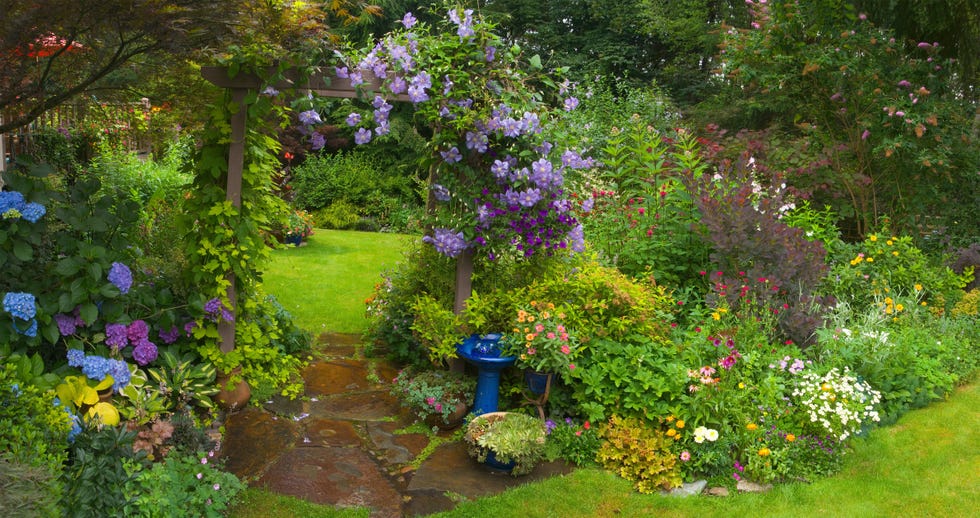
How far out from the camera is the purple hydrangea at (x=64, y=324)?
329 cm

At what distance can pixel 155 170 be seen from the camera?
7.55 metres

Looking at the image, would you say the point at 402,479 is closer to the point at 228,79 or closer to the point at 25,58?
the point at 228,79

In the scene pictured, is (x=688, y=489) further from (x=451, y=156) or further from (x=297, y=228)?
(x=297, y=228)

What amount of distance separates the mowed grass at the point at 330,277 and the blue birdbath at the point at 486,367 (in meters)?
1.42

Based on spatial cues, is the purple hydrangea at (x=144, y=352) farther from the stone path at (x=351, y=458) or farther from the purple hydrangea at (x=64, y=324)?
the stone path at (x=351, y=458)

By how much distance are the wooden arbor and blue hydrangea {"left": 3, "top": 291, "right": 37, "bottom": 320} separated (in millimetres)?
1053

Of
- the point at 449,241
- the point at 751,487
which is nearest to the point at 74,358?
the point at 449,241

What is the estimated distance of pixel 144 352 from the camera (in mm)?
3520

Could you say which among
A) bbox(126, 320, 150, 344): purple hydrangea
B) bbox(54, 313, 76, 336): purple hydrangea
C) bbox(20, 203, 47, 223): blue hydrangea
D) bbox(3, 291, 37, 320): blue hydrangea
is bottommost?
bbox(126, 320, 150, 344): purple hydrangea

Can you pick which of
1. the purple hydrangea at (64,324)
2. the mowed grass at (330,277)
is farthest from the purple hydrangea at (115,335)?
the mowed grass at (330,277)

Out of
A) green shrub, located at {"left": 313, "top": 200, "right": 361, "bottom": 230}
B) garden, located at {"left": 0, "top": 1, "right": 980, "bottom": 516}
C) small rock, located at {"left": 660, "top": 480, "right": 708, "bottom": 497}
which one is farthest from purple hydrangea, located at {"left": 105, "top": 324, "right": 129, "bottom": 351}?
green shrub, located at {"left": 313, "top": 200, "right": 361, "bottom": 230}

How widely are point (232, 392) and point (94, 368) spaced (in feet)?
2.91

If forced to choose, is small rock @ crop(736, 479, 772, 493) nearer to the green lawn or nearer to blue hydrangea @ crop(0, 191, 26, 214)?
the green lawn

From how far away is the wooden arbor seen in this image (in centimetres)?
376
